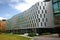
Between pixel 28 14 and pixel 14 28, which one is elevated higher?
pixel 28 14

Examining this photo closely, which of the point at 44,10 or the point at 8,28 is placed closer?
the point at 44,10

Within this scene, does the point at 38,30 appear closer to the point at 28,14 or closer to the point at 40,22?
the point at 40,22

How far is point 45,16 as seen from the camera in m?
77.6

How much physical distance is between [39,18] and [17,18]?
37.9 meters

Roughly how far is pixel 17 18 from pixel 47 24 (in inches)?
1596

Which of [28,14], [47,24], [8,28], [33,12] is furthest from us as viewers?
[8,28]

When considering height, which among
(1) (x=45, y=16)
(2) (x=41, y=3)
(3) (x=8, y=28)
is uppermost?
(2) (x=41, y=3)

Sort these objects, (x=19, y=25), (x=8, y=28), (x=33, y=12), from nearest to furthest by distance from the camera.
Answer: (x=33, y=12), (x=19, y=25), (x=8, y=28)

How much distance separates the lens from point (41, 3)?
78375mm

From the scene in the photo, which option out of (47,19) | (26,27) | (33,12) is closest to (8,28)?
(26,27)

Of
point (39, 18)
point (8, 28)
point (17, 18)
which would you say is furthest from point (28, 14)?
point (8, 28)

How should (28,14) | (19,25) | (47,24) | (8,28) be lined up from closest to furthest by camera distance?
(47,24) < (28,14) < (19,25) < (8,28)

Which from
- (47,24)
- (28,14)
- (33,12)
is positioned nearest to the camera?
(47,24)

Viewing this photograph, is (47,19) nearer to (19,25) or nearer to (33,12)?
(33,12)
